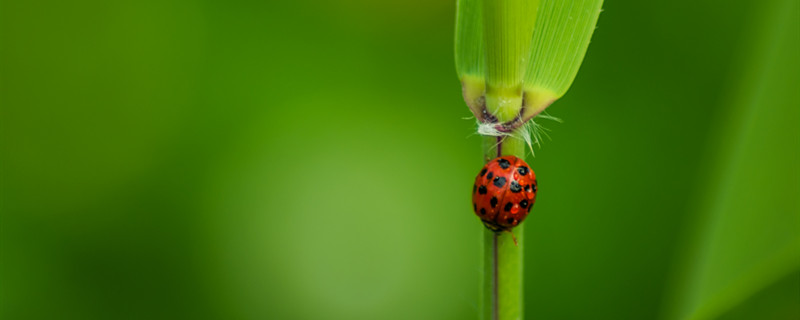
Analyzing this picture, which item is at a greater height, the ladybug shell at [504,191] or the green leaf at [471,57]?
the green leaf at [471,57]

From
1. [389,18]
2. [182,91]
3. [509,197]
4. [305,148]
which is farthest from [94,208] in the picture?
[509,197]

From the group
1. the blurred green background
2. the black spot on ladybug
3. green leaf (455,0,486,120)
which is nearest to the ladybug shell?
the black spot on ladybug

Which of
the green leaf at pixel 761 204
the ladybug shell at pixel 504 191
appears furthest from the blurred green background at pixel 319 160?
the ladybug shell at pixel 504 191

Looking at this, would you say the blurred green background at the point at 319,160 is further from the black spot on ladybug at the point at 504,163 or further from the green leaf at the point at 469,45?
the green leaf at the point at 469,45

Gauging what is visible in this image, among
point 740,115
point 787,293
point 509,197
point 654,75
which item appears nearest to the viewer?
point 787,293

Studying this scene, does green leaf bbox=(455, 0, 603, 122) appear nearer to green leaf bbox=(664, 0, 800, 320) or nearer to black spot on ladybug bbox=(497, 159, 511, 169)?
black spot on ladybug bbox=(497, 159, 511, 169)

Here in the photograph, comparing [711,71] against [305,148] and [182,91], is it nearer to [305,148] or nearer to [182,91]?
[305,148]
